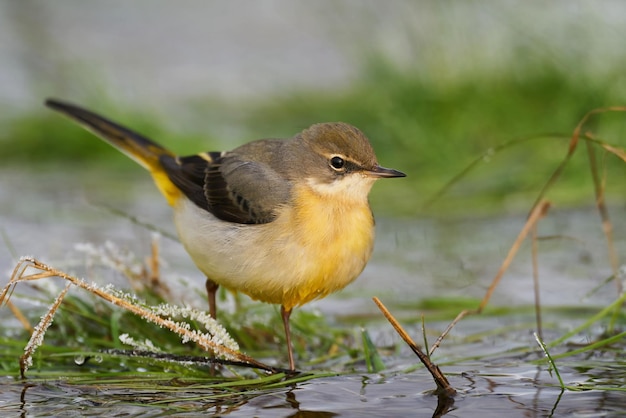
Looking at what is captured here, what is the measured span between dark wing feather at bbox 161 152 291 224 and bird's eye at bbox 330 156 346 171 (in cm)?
26

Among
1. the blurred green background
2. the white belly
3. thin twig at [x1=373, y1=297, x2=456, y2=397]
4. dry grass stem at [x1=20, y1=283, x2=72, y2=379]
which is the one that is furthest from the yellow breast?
the blurred green background

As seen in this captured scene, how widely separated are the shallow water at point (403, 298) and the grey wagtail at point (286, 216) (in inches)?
17.3

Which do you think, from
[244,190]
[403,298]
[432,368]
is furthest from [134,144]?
[432,368]

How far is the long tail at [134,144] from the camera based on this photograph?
6.84 meters

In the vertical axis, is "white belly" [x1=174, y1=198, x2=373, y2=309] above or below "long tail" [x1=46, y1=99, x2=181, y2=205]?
below

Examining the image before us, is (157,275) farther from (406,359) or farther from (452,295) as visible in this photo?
(452,295)

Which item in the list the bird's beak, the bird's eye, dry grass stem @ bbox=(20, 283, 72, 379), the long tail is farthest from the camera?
the long tail

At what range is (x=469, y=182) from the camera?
967 centimetres

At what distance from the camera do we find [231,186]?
5984 millimetres

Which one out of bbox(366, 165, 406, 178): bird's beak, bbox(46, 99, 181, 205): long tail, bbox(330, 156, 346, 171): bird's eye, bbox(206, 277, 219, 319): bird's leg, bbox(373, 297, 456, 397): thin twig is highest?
bbox(46, 99, 181, 205): long tail

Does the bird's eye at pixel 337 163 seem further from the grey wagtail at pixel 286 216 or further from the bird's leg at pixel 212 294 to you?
the bird's leg at pixel 212 294

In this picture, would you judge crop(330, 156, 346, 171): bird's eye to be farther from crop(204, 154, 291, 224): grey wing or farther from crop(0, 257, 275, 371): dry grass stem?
crop(0, 257, 275, 371): dry grass stem

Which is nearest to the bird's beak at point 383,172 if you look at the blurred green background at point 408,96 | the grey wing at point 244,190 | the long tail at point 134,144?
the grey wing at point 244,190

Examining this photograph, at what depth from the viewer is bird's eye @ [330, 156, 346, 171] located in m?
5.73
